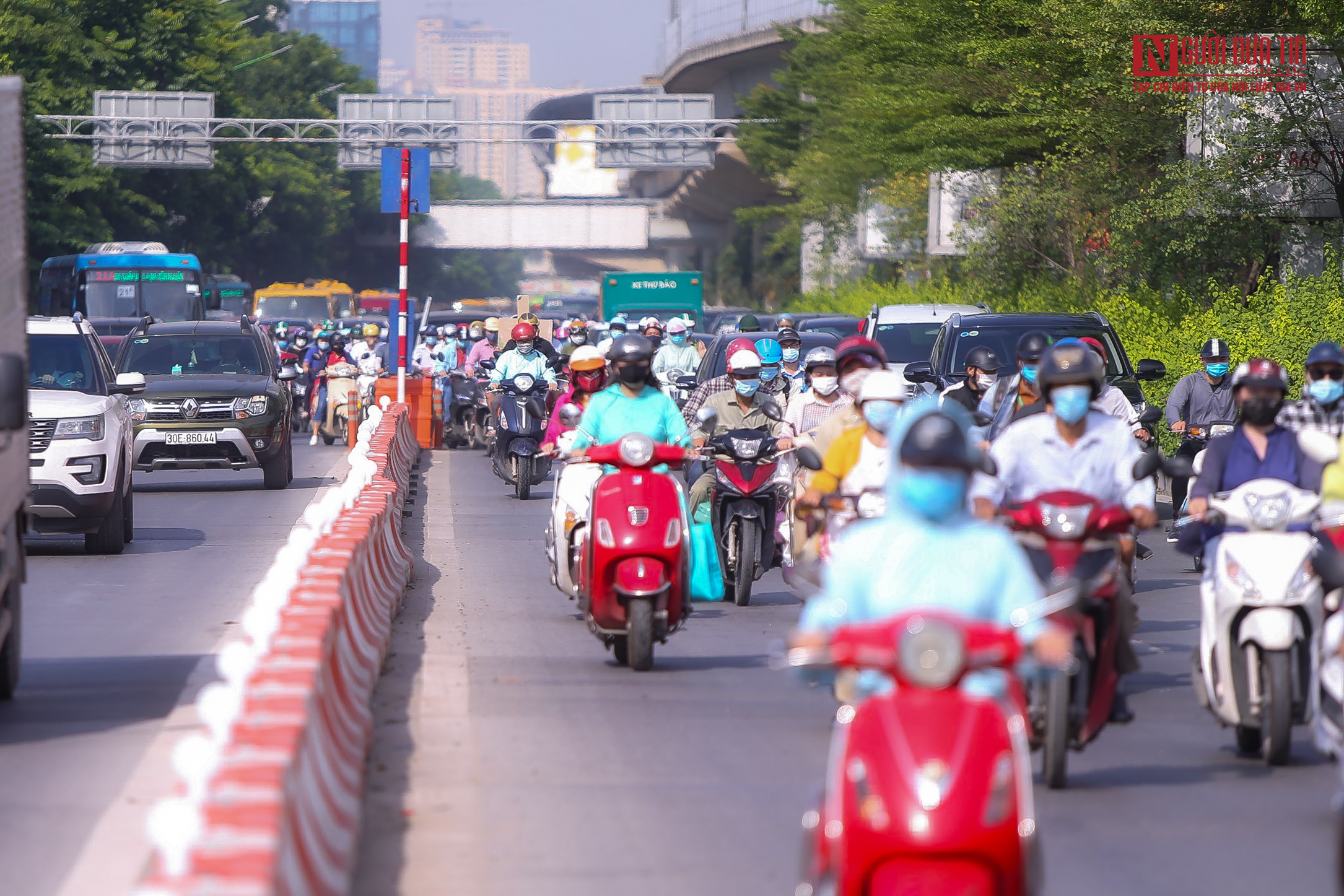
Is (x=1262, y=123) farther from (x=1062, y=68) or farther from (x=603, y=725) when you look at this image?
(x=603, y=725)

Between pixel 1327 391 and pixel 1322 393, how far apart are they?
30 millimetres

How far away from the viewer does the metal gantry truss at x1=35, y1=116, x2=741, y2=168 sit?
6259 centimetres

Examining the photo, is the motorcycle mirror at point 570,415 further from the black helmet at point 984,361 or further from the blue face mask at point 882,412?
the black helmet at point 984,361

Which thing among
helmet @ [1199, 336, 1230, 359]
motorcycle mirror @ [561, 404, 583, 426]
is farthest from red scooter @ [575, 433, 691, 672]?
helmet @ [1199, 336, 1230, 359]

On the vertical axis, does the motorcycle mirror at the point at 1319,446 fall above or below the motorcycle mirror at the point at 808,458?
above

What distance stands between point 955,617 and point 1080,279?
94.3 ft

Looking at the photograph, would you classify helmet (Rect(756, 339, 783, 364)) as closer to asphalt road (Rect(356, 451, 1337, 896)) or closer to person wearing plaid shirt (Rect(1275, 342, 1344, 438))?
asphalt road (Rect(356, 451, 1337, 896))

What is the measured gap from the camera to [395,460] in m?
20.3

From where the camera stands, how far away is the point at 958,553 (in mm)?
5227

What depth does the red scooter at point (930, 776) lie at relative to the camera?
4.77m

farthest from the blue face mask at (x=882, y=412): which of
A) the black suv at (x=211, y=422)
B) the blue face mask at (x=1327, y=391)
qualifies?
the black suv at (x=211, y=422)

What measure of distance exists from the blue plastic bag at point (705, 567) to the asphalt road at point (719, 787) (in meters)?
0.91

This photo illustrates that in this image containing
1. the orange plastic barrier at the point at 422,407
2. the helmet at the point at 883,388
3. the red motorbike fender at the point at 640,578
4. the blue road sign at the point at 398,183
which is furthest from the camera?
the orange plastic barrier at the point at 422,407

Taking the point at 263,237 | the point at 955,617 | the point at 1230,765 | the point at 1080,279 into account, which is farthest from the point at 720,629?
the point at 263,237
